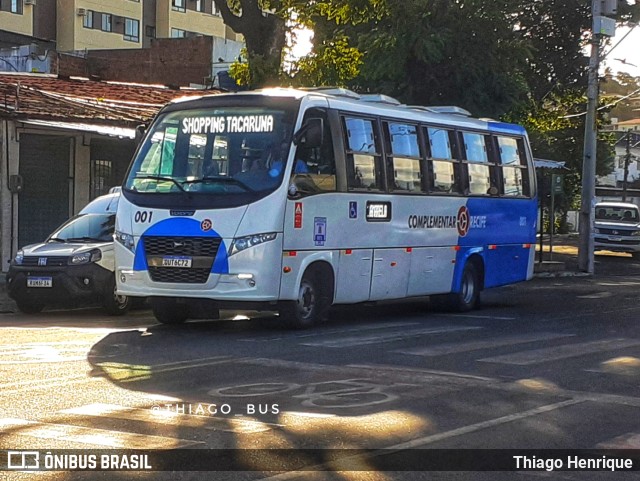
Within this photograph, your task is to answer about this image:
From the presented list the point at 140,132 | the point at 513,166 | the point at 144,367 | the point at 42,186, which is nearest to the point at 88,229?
the point at 140,132

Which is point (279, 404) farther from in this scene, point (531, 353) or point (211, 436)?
point (531, 353)

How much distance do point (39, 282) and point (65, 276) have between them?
1.37 feet

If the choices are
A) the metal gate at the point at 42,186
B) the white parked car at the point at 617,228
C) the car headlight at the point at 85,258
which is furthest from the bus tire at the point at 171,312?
the white parked car at the point at 617,228

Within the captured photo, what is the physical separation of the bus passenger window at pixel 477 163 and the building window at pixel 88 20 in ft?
169

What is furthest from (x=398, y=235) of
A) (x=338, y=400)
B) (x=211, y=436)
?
(x=211, y=436)

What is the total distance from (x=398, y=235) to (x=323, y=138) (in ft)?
8.81

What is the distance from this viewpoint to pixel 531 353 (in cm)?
1283

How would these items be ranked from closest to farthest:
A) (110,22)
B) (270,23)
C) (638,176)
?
(270,23), (110,22), (638,176)

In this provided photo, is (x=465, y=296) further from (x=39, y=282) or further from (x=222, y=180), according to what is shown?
(x=39, y=282)

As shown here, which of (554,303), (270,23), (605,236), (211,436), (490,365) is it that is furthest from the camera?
(605,236)

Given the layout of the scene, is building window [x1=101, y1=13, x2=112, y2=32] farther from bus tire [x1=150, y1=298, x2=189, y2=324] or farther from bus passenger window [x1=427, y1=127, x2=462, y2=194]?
bus tire [x1=150, y1=298, x2=189, y2=324]

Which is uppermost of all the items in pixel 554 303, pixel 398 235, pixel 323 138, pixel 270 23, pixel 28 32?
pixel 28 32

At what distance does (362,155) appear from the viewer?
53.5 feet

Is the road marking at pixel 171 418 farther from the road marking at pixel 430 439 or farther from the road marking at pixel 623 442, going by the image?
the road marking at pixel 623 442
